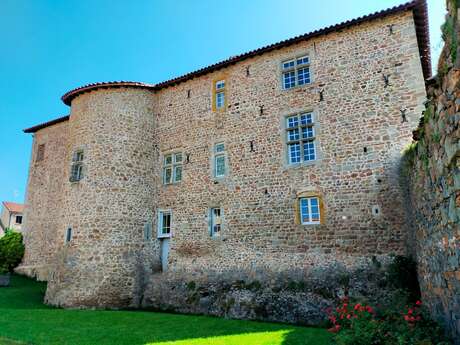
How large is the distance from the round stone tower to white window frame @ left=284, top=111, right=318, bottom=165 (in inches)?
244

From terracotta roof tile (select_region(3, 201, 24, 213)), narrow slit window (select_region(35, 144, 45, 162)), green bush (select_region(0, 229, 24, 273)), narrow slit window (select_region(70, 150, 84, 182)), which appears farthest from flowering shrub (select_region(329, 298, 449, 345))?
terracotta roof tile (select_region(3, 201, 24, 213))

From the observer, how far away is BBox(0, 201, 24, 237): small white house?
131 feet

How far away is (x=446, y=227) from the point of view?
14.7ft

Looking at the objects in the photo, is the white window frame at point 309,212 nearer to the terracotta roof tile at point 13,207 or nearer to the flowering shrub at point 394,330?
the flowering shrub at point 394,330

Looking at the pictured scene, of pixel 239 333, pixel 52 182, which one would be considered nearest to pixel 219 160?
pixel 239 333

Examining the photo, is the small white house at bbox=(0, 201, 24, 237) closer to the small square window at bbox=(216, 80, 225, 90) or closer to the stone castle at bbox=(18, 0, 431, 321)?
the stone castle at bbox=(18, 0, 431, 321)

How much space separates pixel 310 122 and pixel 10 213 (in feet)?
131

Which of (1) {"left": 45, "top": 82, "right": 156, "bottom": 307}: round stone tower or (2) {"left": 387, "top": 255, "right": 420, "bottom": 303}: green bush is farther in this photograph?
(1) {"left": 45, "top": 82, "right": 156, "bottom": 307}: round stone tower

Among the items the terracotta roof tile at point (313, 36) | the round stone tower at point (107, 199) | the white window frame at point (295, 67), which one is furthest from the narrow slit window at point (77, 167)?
the white window frame at point (295, 67)

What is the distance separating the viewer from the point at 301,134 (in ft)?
40.4

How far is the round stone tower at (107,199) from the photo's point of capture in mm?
13203

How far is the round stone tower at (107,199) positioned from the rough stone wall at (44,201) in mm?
4722

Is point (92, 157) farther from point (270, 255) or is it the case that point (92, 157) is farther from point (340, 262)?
point (340, 262)

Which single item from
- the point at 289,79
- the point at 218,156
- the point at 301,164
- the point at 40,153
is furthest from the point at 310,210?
the point at 40,153
